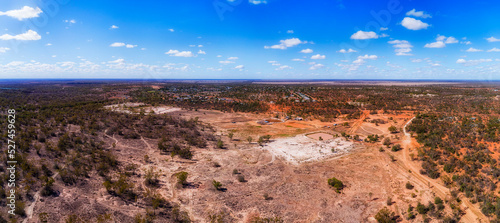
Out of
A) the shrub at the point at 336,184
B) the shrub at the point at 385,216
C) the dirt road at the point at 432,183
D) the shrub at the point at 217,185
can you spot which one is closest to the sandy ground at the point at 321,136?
the dirt road at the point at 432,183

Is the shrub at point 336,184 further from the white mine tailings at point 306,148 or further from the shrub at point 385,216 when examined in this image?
the white mine tailings at point 306,148

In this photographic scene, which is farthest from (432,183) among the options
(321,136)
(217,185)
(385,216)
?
(217,185)

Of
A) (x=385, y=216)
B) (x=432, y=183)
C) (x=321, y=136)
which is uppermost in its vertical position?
(x=321, y=136)

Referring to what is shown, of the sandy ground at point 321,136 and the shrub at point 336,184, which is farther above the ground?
the sandy ground at point 321,136

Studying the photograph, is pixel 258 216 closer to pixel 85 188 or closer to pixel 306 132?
pixel 85 188

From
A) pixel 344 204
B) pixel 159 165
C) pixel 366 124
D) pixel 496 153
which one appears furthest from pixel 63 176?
pixel 366 124

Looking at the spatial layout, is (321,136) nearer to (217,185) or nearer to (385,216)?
(385,216)

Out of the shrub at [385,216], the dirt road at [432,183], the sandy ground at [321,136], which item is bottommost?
the shrub at [385,216]
